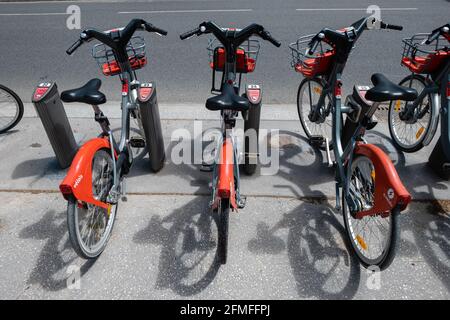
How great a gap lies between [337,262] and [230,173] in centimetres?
115

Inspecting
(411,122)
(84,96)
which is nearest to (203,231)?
(84,96)

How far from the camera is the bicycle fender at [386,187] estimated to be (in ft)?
6.07

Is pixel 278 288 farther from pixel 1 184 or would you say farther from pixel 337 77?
pixel 1 184

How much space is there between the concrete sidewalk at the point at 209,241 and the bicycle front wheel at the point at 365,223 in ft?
0.40

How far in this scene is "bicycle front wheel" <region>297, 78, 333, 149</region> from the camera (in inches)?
140

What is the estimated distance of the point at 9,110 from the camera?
13.7ft

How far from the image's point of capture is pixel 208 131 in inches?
162

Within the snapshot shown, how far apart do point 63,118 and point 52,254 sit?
5.00ft

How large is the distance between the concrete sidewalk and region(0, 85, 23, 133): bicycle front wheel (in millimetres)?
713

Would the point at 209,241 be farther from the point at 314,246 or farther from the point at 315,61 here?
the point at 315,61

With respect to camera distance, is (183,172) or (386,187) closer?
(386,187)

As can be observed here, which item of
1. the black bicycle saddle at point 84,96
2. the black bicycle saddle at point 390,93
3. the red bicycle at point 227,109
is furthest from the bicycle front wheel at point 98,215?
the black bicycle saddle at point 390,93

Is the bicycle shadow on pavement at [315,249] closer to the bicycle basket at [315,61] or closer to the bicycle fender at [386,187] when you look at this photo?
the bicycle fender at [386,187]

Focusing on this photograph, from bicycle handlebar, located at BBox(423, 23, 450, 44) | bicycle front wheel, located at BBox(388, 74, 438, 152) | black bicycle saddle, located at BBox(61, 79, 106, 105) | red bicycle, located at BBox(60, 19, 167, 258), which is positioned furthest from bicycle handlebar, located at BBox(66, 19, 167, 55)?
bicycle front wheel, located at BBox(388, 74, 438, 152)
